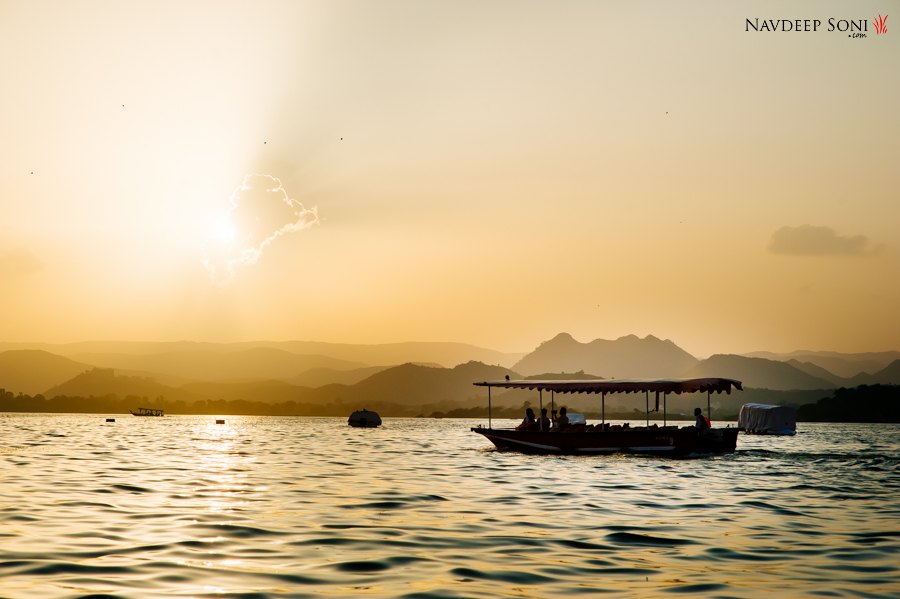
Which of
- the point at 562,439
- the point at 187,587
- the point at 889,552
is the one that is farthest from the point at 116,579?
the point at 562,439

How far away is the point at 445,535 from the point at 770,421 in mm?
114395

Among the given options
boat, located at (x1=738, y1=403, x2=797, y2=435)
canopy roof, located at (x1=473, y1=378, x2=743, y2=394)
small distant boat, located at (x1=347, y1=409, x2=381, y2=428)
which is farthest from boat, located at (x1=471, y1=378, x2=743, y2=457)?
small distant boat, located at (x1=347, y1=409, x2=381, y2=428)

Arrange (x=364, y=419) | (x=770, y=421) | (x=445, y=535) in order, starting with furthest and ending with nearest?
(x=364, y=419), (x=770, y=421), (x=445, y=535)

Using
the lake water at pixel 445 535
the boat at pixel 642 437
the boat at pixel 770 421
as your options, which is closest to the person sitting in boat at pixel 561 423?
the boat at pixel 642 437

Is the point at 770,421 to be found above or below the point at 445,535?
below

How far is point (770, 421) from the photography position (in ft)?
412

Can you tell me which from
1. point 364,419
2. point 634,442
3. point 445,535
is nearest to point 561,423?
point 634,442

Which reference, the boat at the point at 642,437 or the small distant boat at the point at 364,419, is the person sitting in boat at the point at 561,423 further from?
the small distant boat at the point at 364,419

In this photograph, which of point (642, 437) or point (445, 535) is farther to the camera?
point (642, 437)

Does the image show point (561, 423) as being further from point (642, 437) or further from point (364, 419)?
point (364, 419)

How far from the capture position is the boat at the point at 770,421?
125 m

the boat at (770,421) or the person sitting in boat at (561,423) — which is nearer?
the person sitting in boat at (561,423)

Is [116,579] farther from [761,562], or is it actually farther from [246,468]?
[246,468]

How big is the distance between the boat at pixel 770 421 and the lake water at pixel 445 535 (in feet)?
290
